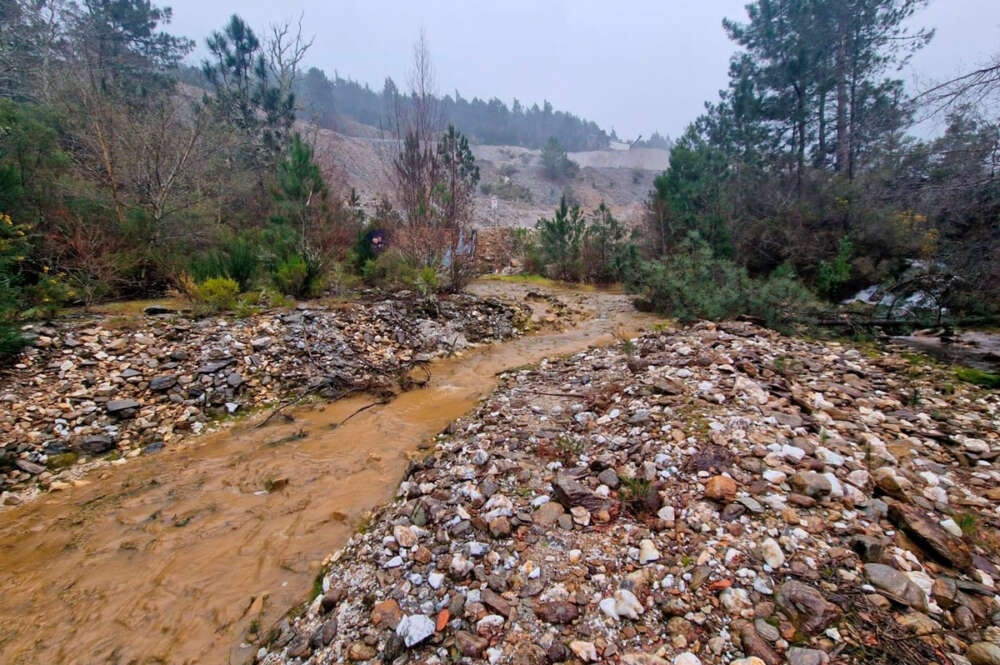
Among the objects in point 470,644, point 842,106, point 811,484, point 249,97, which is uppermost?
point 249,97

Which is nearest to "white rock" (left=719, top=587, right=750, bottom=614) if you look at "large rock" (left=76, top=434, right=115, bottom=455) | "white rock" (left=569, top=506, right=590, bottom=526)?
"white rock" (left=569, top=506, right=590, bottom=526)

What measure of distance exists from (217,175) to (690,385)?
13344 millimetres

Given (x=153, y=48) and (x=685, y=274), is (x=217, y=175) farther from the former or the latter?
(x=153, y=48)

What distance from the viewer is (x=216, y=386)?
468 cm

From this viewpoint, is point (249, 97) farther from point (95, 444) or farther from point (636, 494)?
point (636, 494)

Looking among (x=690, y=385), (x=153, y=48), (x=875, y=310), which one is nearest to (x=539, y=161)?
(x=153, y=48)

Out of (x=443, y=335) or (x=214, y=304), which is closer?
(x=214, y=304)

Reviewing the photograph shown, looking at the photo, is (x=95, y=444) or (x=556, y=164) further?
(x=556, y=164)

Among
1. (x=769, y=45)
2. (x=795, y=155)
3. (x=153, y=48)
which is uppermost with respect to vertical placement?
(x=153, y=48)

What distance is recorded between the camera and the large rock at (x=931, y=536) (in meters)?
1.72

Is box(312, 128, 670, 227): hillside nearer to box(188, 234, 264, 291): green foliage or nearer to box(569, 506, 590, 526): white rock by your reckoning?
box(188, 234, 264, 291): green foliage

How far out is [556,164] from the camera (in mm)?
46000

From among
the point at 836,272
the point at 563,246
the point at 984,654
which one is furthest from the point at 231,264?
the point at 836,272

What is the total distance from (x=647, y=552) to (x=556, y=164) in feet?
159
